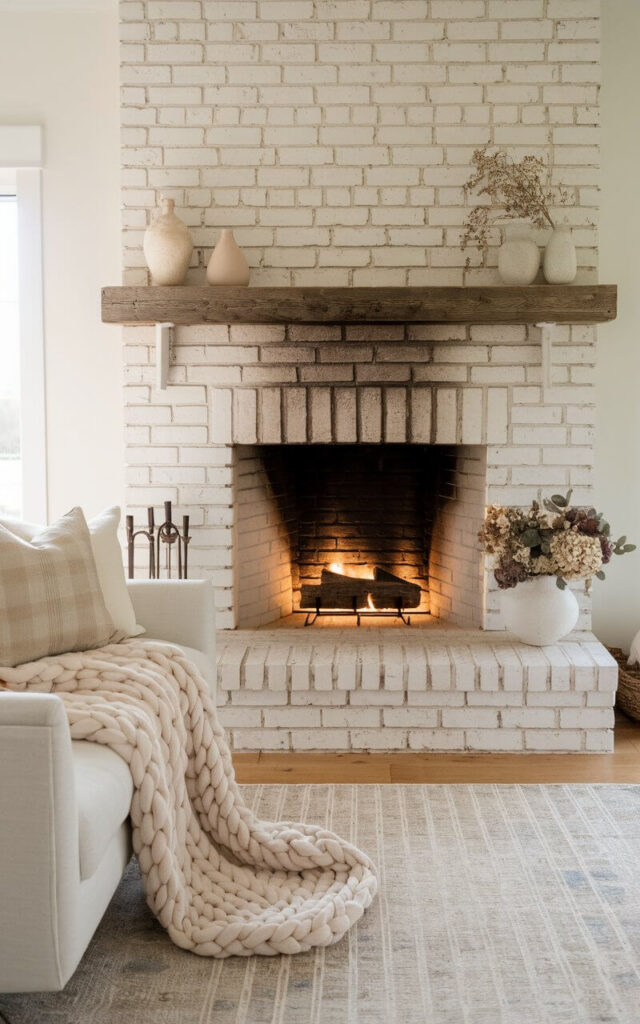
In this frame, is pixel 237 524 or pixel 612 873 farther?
pixel 237 524

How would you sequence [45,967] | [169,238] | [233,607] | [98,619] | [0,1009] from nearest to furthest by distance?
1. [45,967]
2. [0,1009]
3. [98,619]
4. [169,238]
5. [233,607]

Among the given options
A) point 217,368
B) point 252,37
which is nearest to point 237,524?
point 217,368

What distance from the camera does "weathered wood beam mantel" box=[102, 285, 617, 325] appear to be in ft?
11.7

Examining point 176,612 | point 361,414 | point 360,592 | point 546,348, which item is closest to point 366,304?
point 361,414

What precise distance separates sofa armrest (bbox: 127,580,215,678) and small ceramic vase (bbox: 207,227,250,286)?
4.06ft

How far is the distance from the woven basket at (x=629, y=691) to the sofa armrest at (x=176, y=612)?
5.43 feet

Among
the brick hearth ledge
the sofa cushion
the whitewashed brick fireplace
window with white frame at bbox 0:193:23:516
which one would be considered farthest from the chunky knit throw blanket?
window with white frame at bbox 0:193:23:516

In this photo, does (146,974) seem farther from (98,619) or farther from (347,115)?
(347,115)

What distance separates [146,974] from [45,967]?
44cm

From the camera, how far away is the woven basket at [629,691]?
12.6 feet

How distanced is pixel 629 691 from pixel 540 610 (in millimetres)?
547

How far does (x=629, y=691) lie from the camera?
12.7 ft

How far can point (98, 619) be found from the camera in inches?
102

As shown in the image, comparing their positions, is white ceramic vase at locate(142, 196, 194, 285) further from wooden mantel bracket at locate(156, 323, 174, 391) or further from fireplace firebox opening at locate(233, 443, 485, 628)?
fireplace firebox opening at locate(233, 443, 485, 628)
